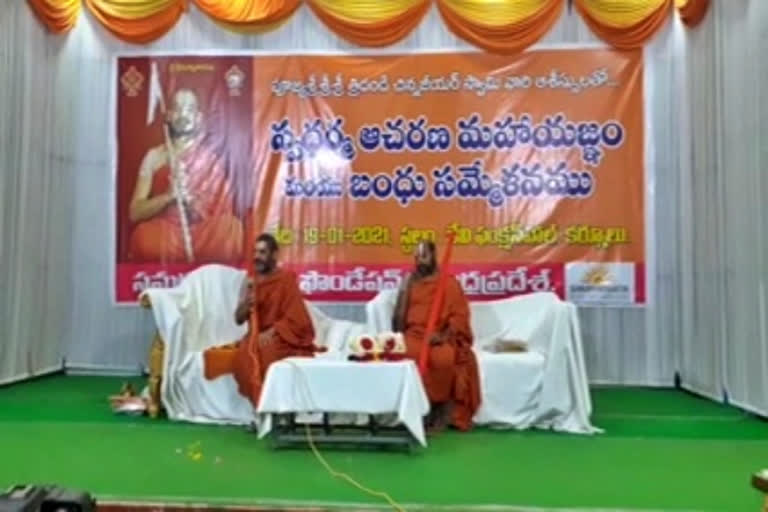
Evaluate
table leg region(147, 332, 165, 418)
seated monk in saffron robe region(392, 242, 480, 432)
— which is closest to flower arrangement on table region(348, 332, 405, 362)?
Result: seated monk in saffron robe region(392, 242, 480, 432)

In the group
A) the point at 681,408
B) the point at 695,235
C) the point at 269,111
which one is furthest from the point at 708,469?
the point at 269,111

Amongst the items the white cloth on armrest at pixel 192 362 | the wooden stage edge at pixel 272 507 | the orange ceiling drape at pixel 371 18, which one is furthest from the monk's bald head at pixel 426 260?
the wooden stage edge at pixel 272 507

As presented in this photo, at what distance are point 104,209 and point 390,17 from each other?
9.58 ft

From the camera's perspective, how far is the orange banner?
6832mm

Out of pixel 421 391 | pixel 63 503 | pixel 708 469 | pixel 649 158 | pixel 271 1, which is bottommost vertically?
pixel 708 469

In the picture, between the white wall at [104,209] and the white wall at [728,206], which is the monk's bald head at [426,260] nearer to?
the white wall at [104,209]

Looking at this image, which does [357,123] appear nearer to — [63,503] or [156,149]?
[156,149]

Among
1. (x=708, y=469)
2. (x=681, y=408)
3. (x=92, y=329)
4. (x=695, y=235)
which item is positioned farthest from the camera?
(x=92, y=329)

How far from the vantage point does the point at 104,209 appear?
7.29 meters

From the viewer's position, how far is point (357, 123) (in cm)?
706

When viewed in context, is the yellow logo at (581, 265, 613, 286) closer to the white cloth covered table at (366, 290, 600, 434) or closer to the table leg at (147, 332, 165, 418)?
the white cloth covered table at (366, 290, 600, 434)

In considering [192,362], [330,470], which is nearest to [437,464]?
[330,470]

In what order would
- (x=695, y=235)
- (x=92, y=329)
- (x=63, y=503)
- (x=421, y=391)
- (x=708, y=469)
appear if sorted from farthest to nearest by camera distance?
(x=92, y=329) → (x=695, y=235) → (x=421, y=391) → (x=708, y=469) → (x=63, y=503)

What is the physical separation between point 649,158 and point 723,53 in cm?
121
